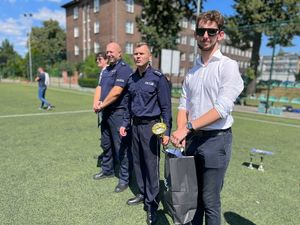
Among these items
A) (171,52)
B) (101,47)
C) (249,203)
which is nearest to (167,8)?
(171,52)

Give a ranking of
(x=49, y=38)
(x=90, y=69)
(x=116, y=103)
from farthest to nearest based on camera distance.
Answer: (x=49, y=38), (x=90, y=69), (x=116, y=103)

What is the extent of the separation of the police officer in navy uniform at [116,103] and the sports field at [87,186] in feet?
1.40

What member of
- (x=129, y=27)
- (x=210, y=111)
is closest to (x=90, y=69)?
(x=129, y=27)

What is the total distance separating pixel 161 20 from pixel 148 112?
18461mm

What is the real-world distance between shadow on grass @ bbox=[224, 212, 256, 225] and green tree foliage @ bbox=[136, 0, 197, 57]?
1658 cm

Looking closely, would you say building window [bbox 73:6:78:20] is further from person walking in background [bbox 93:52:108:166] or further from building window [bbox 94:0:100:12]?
person walking in background [bbox 93:52:108:166]

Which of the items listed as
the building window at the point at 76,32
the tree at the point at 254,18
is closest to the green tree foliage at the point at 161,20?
the tree at the point at 254,18

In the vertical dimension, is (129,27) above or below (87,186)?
above

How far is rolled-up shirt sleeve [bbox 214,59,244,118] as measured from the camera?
6.30 feet

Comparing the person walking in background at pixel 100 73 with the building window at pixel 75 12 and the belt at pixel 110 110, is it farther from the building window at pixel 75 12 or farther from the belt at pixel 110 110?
the building window at pixel 75 12

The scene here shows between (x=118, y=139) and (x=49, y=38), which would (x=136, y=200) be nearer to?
(x=118, y=139)

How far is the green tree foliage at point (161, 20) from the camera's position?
63.0 ft

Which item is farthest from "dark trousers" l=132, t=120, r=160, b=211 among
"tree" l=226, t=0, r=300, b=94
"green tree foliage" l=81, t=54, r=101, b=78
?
"green tree foliage" l=81, t=54, r=101, b=78

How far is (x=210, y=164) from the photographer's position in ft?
6.86
